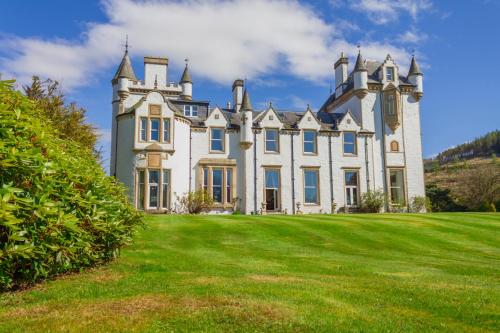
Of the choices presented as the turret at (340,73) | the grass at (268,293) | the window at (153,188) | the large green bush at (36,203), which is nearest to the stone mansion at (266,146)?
the window at (153,188)

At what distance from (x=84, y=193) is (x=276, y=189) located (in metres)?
27.7

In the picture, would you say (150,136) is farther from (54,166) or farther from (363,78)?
(54,166)

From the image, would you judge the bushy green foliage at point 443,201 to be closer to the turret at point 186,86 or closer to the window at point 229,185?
the window at point 229,185

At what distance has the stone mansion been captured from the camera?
1277 inches

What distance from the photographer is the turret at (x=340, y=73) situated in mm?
43562

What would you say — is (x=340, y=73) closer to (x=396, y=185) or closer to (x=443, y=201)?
(x=396, y=185)

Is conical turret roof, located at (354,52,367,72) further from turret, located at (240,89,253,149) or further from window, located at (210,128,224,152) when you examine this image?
window, located at (210,128,224,152)

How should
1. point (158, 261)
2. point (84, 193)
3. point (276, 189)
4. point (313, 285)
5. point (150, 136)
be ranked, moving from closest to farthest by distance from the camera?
point (313, 285) → point (84, 193) → point (158, 261) → point (150, 136) → point (276, 189)

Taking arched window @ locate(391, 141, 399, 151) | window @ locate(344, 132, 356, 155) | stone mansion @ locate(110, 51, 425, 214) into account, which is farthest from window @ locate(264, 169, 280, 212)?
arched window @ locate(391, 141, 399, 151)

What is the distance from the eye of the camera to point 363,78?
3856 centimetres

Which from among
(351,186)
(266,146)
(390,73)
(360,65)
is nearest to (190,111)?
(266,146)

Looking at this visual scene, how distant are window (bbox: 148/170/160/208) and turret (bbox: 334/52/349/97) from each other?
21.6 meters

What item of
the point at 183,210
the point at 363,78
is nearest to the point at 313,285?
the point at 183,210

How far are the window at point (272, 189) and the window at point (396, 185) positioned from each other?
1069 cm
